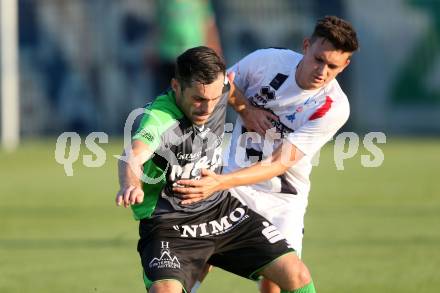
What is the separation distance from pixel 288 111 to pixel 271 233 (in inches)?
38.7

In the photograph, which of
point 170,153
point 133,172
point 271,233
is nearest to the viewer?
point 133,172

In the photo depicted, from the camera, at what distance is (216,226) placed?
630 cm

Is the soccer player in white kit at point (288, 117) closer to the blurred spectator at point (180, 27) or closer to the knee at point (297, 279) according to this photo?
the knee at point (297, 279)

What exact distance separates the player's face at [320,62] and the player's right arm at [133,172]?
4.51 feet

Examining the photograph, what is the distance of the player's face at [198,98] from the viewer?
5949 millimetres

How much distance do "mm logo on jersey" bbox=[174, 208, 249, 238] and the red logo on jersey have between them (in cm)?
81

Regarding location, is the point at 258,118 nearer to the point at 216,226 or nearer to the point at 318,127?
the point at 318,127

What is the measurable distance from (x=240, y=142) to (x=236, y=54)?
1497cm

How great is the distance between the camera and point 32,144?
20547mm

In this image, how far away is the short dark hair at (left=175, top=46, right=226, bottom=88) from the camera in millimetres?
5938

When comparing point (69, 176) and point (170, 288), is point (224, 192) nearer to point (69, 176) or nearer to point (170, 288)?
point (170, 288)

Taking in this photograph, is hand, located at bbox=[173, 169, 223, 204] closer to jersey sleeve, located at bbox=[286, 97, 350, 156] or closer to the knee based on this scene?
the knee

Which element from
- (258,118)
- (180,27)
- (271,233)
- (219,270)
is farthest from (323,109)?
(180,27)

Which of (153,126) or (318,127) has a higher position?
(153,126)
